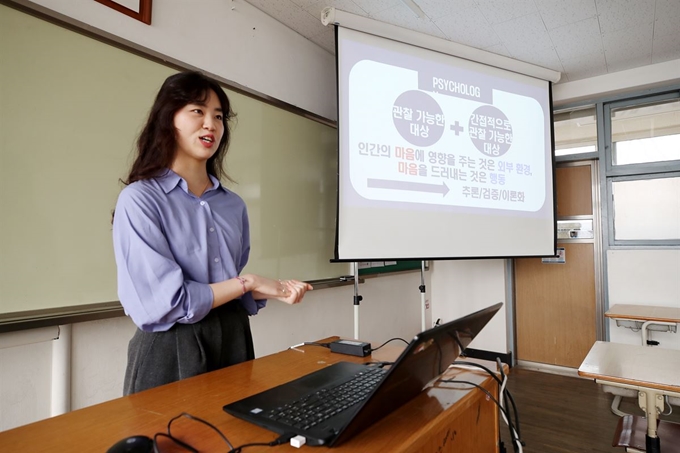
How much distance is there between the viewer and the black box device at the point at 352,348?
101cm

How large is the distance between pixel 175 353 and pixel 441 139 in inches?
85.3

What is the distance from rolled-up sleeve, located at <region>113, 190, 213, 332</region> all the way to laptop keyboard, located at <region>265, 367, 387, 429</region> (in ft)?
1.10

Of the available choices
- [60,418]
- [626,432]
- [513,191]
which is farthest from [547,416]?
[60,418]

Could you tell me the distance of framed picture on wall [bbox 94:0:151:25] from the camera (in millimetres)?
1655

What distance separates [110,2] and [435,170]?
192 centimetres

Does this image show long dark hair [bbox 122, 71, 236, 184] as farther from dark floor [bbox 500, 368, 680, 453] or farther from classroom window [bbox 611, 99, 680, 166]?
classroom window [bbox 611, 99, 680, 166]

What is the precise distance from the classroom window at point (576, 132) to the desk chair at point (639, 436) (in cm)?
267

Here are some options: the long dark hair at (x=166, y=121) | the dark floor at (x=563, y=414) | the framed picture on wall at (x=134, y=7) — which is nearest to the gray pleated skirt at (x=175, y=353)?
the long dark hair at (x=166, y=121)

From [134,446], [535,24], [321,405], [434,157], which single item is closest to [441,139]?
[434,157]

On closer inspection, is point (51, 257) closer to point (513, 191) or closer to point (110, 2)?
point (110, 2)

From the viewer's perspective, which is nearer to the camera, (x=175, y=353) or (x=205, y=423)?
(x=205, y=423)

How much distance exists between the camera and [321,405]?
61cm

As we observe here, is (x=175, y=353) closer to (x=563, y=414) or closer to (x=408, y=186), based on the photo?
(x=408, y=186)

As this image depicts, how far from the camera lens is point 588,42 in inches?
117
